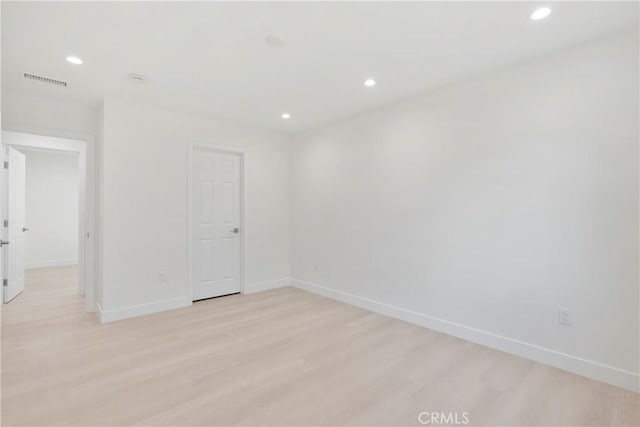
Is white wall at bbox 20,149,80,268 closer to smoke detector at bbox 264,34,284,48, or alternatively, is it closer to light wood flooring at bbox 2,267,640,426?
light wood flooring at bbox 2,267,640,426

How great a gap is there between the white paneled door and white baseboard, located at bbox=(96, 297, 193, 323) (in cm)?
29

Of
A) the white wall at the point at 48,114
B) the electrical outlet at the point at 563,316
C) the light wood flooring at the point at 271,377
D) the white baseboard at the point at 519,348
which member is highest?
the white wall at the point at 48,114

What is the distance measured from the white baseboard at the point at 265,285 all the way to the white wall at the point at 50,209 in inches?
203

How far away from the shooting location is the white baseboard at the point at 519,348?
2.13 m

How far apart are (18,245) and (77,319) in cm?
203

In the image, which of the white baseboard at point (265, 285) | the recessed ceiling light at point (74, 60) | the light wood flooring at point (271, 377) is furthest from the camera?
the white baseboard at point (265, 285)

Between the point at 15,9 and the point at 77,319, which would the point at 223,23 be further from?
the point at 77,319

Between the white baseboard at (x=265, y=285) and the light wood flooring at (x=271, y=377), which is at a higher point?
the white baseboard at (x=265, y=285)

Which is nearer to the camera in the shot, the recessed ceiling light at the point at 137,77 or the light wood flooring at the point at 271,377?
the light wood flooring at the point at 271,377

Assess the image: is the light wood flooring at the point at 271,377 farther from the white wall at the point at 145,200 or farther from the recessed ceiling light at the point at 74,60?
the recessed ceiling light at the point at 74,60

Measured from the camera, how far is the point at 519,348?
101 inches

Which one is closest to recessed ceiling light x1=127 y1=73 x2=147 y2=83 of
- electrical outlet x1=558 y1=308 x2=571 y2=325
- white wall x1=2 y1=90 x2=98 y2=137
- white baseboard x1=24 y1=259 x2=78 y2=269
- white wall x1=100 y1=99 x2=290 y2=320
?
white wall x1=100 y1=99 x2=290 y2=320

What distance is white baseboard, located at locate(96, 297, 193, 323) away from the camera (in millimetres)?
3344

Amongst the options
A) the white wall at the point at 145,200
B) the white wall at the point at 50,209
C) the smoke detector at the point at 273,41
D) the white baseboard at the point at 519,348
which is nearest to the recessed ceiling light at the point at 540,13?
the smoke detector at the point at 273,41
